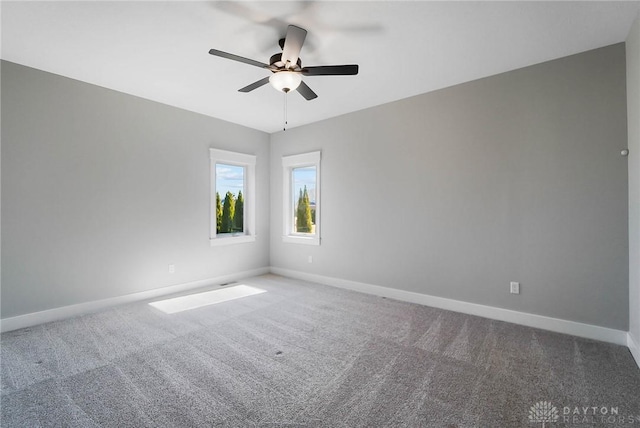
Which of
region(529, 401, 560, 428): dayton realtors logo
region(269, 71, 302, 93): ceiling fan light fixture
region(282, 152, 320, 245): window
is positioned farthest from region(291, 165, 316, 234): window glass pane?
region(529, 401, 560, 428): dayton realtors logo

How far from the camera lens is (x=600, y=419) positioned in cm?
165

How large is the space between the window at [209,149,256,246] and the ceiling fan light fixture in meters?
2.36

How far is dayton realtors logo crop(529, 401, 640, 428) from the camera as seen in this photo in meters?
1.63

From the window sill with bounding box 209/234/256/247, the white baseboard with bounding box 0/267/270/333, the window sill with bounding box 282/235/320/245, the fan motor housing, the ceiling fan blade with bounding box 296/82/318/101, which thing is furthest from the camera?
the window sill with bounding box 282/235/320/245

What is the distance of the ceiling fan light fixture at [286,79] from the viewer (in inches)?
96.0

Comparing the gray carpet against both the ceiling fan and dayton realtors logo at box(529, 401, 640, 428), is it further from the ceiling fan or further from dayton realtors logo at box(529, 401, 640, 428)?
the ceiling fan

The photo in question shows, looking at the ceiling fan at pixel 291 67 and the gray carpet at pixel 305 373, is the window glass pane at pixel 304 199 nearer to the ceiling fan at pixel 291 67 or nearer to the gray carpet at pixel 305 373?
the gray carpet at pixel 305 373

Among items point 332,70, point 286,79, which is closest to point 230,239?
point 286,79

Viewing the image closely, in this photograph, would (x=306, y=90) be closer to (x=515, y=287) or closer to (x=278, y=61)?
(x=278, y=61)

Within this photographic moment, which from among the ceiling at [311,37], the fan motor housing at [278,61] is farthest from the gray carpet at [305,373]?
the ceiling at [311,37]

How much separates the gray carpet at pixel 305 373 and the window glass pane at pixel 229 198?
6.44 ft

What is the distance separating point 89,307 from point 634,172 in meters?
5.59

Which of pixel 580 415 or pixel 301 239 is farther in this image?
pixel 301 239

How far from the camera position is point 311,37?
8.02 feet
